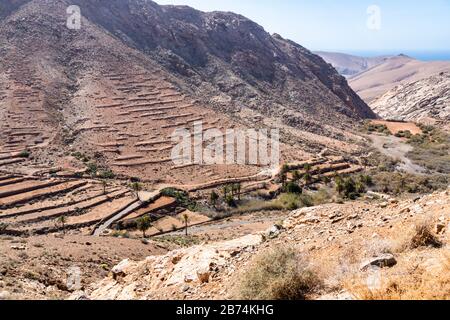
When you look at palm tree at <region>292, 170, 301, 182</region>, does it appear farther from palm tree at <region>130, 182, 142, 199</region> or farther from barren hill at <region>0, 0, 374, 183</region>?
palm tree at <region>130, 182, 142, 199</region>

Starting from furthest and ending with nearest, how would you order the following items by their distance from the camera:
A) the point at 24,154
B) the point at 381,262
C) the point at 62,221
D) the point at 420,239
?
the point at 24,154, the point at 62,221, the point at 420,239, the point at 381,262

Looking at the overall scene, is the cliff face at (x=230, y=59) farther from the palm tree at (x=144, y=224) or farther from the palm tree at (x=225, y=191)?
the palm tree at (x=144, y=224)

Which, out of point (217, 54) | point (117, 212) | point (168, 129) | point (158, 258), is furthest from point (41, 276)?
point (217, 54)

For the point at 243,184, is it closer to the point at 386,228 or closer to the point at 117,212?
the point at 117,212

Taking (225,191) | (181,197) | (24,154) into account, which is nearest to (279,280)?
(181,197)

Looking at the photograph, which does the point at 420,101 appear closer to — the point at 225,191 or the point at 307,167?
the point at 307,167

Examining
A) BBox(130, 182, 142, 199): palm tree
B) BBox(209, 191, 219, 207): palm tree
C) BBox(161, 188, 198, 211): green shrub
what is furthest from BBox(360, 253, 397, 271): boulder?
BBox(130, 182, 142, 199): palm tree
